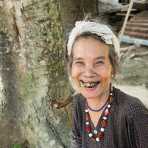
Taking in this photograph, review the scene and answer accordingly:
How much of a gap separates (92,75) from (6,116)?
7.29ft

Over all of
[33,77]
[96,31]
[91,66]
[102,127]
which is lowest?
[102,127]

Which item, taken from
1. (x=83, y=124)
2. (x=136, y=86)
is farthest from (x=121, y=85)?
(x=83, y=124)

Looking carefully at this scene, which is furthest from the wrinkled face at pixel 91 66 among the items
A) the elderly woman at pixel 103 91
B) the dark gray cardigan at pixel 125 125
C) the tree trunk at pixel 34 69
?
the tree trunk at pixel 34 69

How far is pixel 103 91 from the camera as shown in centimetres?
262

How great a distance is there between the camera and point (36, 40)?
3.98 metres

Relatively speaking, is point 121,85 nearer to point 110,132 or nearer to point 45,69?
point 45,69

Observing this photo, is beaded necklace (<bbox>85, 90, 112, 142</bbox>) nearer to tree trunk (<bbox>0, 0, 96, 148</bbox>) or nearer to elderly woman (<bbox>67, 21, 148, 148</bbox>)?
elderly woman (<bbox>67, 21, 148, 148</bbox>)

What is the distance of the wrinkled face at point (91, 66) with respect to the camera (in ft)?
8.34

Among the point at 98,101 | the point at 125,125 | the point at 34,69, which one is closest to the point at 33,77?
the point at 34,69

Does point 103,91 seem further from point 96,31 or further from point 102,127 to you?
point 96,31

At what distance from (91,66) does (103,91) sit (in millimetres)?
169

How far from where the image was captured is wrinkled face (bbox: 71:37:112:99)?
100 inches

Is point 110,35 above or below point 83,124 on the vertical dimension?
above

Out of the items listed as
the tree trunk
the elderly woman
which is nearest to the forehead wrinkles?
the elderly woman
